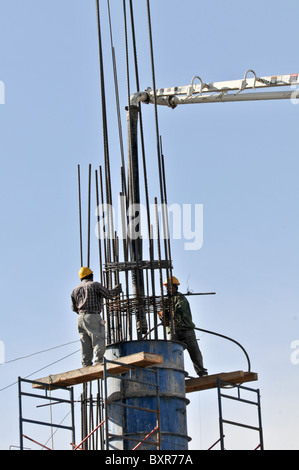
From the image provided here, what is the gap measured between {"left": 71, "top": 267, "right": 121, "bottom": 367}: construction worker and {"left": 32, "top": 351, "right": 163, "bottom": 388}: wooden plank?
0.51 m

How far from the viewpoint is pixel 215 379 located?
22.0 metres

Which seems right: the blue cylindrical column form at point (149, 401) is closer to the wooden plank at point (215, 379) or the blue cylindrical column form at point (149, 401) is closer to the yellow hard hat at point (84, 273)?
the wooden plank at point (215, 379)

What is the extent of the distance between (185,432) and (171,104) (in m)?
9.98

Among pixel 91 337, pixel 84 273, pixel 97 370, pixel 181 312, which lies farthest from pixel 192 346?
pixel 97 370

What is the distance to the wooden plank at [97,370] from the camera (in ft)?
63.3

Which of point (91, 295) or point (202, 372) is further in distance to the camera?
point (202, 372)

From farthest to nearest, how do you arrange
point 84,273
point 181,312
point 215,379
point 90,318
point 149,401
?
1. point 181,312
2. point 215,379
3. point 84,273
4. point 90,318
5. point 149,401

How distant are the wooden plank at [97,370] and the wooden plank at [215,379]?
8.49ft

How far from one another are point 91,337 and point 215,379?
2903mm

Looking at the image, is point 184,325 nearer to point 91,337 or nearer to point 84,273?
point 91,337

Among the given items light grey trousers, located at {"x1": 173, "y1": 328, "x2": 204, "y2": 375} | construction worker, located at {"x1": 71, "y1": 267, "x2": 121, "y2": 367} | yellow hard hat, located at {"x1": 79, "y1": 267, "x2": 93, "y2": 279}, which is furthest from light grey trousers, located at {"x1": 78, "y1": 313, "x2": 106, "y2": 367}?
light grey trousers, located at {"x1": 173, "y1": 328, "x2": 204, "y2": 375}

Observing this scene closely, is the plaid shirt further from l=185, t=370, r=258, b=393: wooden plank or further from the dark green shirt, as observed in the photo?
l=185, t=370, r=258, b=393: wooden plank

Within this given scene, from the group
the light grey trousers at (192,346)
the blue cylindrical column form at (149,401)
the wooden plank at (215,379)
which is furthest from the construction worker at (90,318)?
the wooden plank at (215,379)
